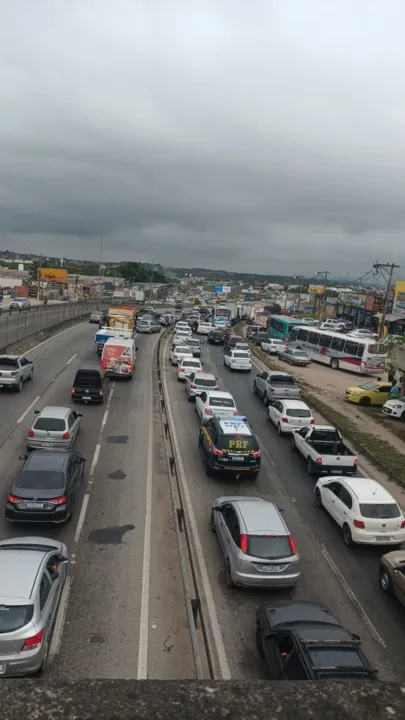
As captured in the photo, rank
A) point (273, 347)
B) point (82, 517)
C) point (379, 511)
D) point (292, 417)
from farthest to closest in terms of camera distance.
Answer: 1. point (273, 347)
2. point (292, 417)
3. point (82, 517)
4. point (379, 511)

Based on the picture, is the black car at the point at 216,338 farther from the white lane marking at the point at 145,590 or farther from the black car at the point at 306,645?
the black car at the point at 306,645

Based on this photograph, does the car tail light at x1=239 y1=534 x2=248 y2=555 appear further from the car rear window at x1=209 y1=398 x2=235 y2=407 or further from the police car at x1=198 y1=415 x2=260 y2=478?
the car rear window at x1=209 y1=398 x2=235 y2=407

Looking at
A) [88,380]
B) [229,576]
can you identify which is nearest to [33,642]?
[229,576]

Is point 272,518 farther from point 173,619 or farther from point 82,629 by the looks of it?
point 82,629

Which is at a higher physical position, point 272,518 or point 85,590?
point 272,518

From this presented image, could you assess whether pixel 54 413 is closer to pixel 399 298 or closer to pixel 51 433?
pixel 51 433

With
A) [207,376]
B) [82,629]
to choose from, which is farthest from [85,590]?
[207,376]
